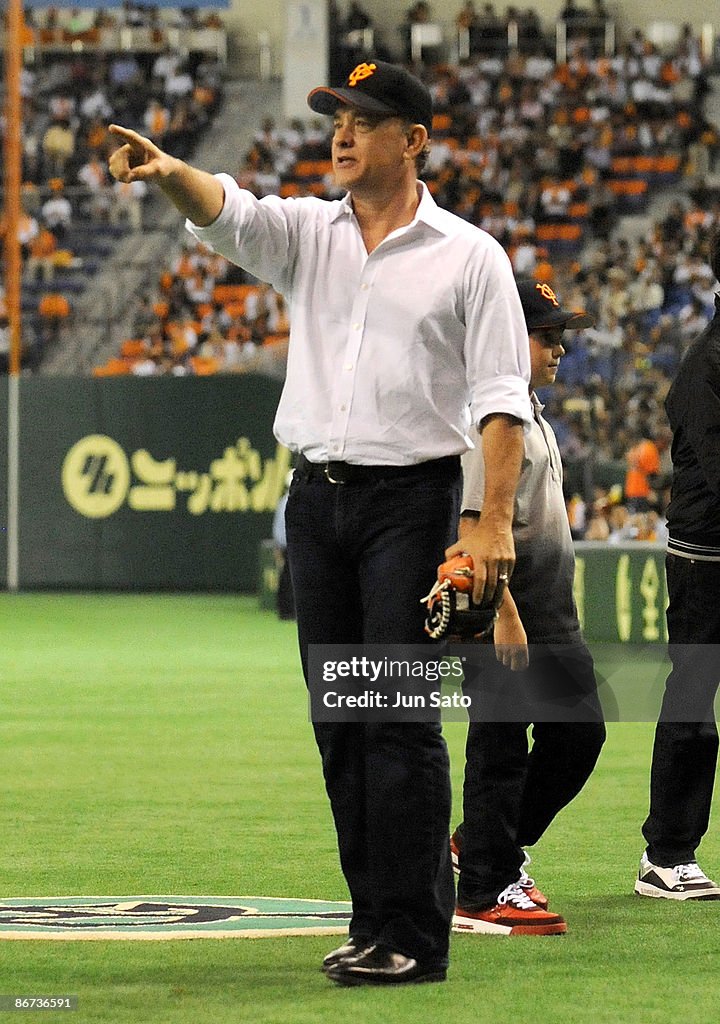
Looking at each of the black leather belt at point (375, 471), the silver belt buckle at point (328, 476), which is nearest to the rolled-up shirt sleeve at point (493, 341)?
the black leather belt at point (375, 471)

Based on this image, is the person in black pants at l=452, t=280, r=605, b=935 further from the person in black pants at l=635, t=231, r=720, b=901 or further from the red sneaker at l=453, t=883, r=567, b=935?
the person in black pants at l=635, t=231, r=720, b=901

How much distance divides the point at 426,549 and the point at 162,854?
2.39 metres

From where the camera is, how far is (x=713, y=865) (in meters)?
6.41

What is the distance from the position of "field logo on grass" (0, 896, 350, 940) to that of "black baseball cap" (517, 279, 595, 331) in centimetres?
181

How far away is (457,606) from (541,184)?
2528 centimetres

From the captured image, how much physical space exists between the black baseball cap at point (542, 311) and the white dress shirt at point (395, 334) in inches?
42.4

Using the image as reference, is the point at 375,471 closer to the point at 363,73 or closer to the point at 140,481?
the point at 363,73

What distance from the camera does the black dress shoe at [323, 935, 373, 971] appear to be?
15.1ft

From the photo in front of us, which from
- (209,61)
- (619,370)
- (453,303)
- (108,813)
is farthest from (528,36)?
(453,303)

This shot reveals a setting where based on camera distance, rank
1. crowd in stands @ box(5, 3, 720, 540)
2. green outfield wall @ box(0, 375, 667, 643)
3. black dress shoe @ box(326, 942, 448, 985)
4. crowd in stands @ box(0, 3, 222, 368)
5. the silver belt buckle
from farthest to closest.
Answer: crowd in stands @ box(0, 3, 222, 368), crowd in stands @ box(5, 3, 720, 540), green outfield wall @ box(0, 375, 667, 643), the silver belt buckle, black dress shoe @ box(326, 942, 448, 985)

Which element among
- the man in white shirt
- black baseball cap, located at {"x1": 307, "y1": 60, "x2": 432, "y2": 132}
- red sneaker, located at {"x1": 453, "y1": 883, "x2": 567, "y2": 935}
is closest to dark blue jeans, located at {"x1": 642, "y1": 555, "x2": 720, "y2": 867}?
red sneaker, located at {"x1": 453, "y1": 883, "x2": 567, "y2": 935}

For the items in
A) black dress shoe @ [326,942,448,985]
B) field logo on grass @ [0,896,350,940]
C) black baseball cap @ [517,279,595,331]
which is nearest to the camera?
black dress shoe @ [326,942,448,985]

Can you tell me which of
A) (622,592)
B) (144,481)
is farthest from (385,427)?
(144,481)

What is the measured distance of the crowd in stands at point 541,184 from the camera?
25.3 meters
